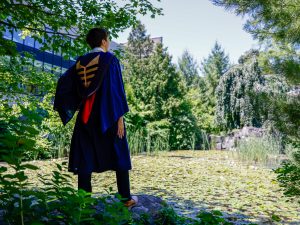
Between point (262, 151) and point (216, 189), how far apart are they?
3843 millimetres

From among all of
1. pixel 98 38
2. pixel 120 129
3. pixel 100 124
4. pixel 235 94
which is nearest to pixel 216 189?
pixel 120 129

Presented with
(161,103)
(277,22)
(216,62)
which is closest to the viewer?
(277,22)

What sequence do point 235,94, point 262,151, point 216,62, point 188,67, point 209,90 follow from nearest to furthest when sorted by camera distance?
1. point 262,151
2. point 235,94
3. point 209,90
4. point 216,62
5. point 188,67

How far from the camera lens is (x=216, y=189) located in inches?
207

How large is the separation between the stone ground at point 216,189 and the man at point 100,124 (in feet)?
0.98

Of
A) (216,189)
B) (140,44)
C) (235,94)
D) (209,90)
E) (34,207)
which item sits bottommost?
(216,189)

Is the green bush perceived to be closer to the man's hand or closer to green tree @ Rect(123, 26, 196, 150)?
the man's hand

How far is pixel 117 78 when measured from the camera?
9.30 feet

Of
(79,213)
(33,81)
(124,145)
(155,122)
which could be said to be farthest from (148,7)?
(155,122)

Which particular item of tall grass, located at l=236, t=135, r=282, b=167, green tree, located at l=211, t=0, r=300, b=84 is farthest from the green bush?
tall grass, located at l=236, t=135, r=282, b=167

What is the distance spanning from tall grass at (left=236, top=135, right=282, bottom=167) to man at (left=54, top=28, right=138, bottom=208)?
6490 millimetres

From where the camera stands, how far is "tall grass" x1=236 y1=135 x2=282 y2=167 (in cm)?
858

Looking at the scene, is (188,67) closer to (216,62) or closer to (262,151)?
(216,62)

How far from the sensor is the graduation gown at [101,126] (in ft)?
8.87
